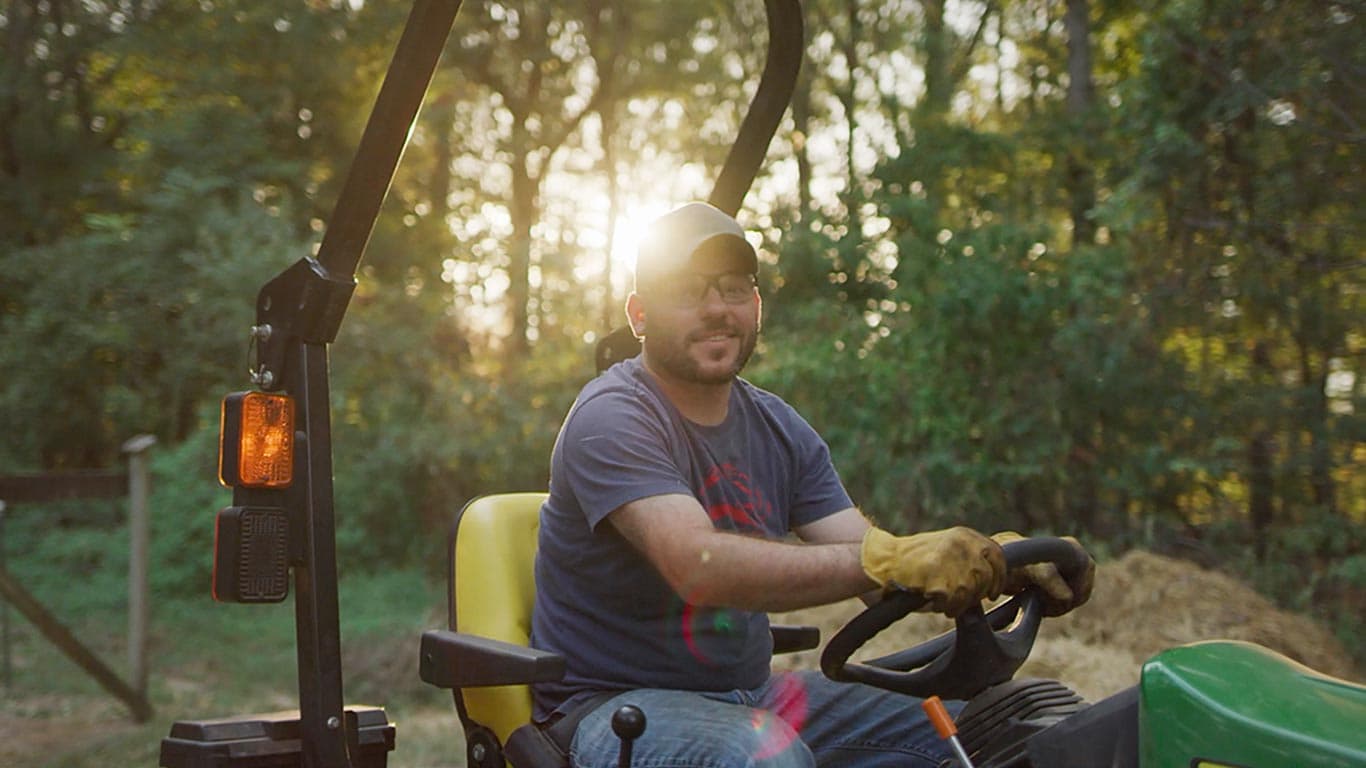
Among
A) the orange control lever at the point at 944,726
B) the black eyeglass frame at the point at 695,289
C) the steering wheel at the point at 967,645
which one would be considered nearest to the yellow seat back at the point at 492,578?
the black eyeglass frame at the point at 695,289

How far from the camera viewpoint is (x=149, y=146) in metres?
12.7

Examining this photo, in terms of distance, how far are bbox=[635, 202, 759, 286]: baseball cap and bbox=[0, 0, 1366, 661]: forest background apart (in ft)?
17.9

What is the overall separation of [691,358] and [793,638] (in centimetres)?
77

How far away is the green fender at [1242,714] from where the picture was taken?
158 centimetres

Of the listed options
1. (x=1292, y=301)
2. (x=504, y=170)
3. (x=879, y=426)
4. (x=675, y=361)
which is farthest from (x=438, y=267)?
(x=675, y=361)

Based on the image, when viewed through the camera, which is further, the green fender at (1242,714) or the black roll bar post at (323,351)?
the black roll bar post at (323,351)

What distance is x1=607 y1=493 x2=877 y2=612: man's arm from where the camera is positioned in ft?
6.53

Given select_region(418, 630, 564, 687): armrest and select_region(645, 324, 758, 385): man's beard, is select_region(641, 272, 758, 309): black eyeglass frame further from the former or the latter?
select_region(418, 630, 564, 687): armrest

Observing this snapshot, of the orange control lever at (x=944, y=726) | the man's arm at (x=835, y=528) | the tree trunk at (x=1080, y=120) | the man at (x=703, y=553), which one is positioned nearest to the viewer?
the orange control lever at (x=944, y=726)

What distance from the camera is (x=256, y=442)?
224cm

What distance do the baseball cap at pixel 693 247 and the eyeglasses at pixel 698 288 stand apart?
1 centimetres

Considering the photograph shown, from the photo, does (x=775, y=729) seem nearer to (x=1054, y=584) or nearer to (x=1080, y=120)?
(x=1054, y=584)

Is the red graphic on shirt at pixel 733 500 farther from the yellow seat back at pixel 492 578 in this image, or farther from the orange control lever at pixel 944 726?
the orange control lever at pixel 944 726

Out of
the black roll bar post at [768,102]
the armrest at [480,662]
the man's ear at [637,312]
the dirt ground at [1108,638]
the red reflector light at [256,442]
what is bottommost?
the dirt ground at [1108,638]
